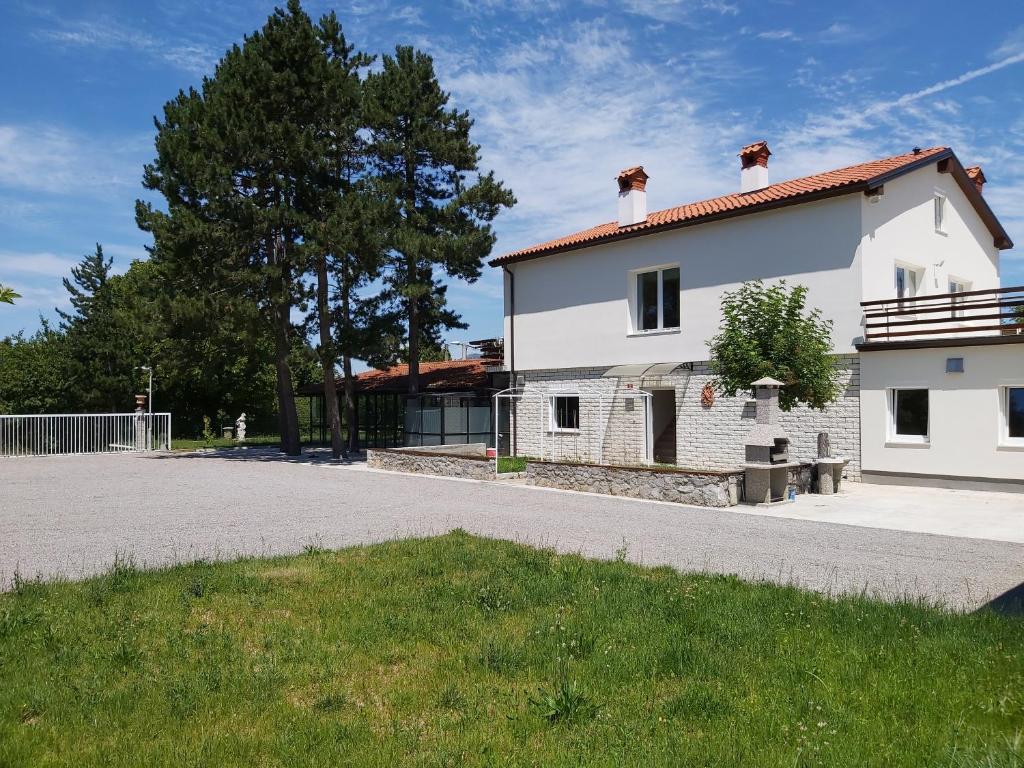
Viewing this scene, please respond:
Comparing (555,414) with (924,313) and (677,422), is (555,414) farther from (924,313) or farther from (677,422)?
(924,313)

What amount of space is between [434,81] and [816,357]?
60.5ft

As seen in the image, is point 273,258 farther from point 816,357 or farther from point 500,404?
point 816,357

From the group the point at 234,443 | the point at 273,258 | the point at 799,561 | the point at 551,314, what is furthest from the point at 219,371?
the point at 799,561

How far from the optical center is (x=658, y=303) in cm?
2106

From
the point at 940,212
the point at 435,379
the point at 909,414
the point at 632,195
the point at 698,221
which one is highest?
the point at 632,195

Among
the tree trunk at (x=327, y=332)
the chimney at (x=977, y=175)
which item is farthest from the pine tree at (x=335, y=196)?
the chimney at (x=977, y=175)

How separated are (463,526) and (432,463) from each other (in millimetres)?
8735

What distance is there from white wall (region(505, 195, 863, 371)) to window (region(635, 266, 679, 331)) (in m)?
0.32

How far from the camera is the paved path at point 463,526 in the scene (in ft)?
26.9

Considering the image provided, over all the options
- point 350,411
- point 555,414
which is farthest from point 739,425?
point 350,411

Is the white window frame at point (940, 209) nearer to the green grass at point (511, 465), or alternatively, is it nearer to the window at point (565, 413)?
the window at point (565, 413)

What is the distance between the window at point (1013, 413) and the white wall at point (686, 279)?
3.11 m

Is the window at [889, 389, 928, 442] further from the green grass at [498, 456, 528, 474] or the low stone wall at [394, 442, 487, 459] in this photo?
the low stone wall at [394, 442, 487, 459]

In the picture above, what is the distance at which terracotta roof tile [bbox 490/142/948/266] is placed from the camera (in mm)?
17422
